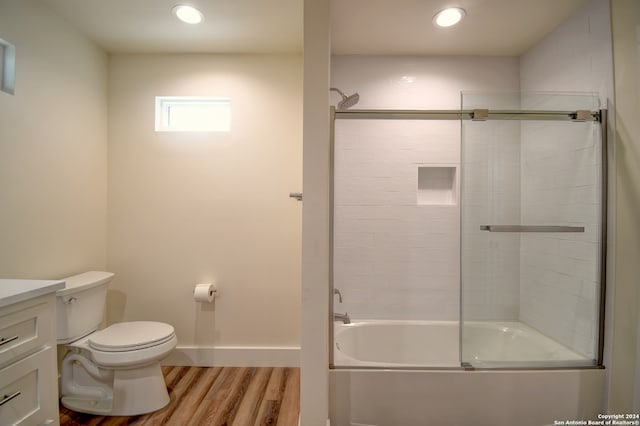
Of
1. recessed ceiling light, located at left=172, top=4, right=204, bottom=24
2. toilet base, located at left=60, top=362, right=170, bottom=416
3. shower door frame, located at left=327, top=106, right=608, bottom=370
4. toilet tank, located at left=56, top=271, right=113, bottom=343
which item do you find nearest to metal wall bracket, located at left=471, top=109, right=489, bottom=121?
shower door frame, located at left=327, top=106, right=608, bottom=370

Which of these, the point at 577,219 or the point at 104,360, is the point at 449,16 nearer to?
the point at 577,219

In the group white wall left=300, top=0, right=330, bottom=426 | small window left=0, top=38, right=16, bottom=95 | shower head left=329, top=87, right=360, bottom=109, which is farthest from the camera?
shower head left=329, top=87, right=360, bottom=109

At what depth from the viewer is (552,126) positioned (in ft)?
5.79

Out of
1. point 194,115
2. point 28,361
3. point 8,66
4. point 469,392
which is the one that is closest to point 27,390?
point 28,361

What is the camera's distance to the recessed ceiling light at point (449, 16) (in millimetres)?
1820

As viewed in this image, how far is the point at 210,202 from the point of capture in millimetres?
2371

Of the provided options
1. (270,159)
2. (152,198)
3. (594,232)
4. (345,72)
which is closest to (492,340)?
(594,232)

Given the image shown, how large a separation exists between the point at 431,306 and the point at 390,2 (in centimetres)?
201

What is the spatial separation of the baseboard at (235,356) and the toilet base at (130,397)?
50 cm

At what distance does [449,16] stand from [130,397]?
2.93m

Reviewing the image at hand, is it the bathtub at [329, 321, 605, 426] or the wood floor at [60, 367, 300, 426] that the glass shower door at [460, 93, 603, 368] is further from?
the wood floor at [60, 367, 300, 426]

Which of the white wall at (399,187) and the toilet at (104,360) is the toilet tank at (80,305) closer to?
the toilet at (104,360)

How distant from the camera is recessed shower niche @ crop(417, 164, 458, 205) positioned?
91.6 inches

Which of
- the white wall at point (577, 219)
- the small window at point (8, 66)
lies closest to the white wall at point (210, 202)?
the small window at point (8, 66)
